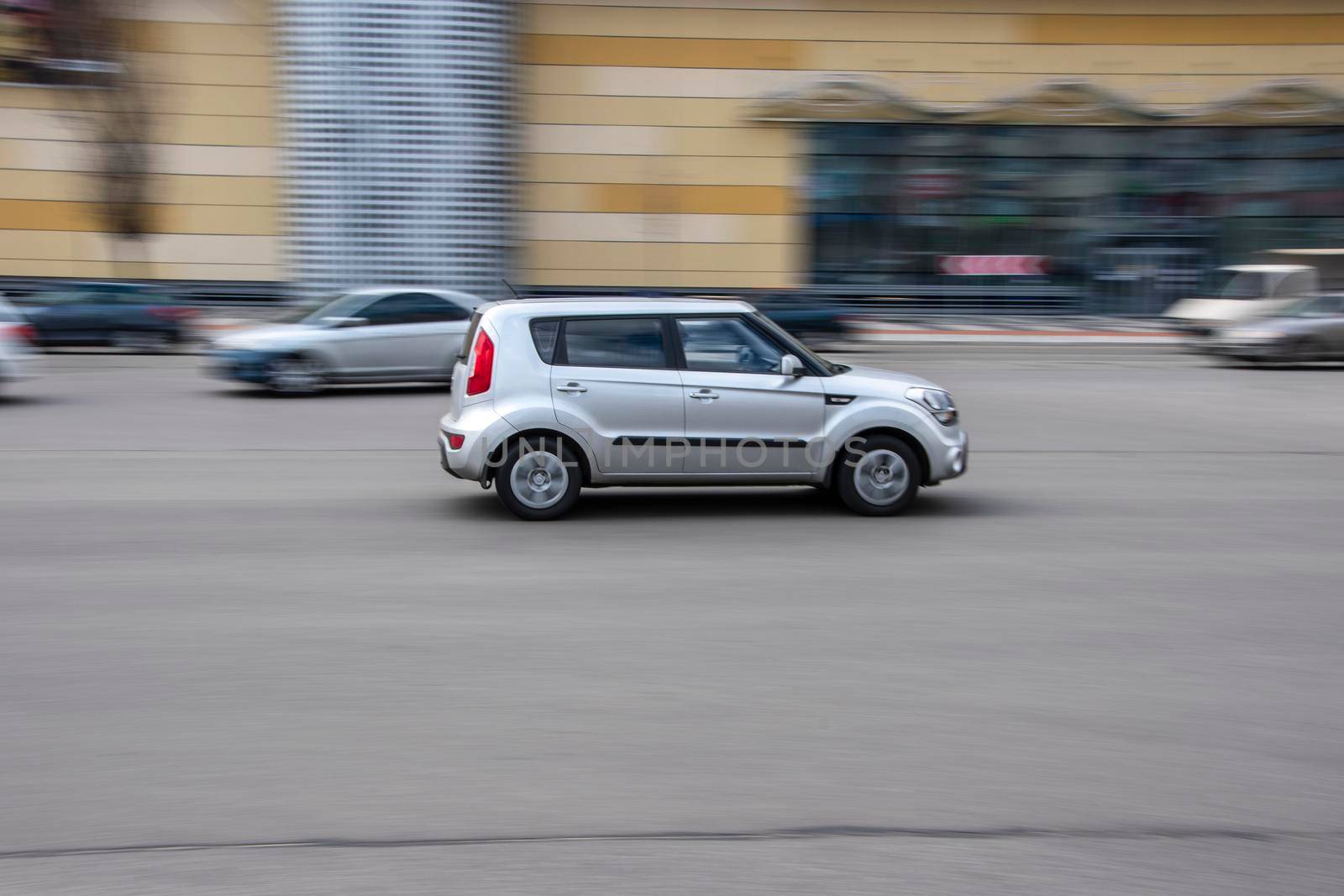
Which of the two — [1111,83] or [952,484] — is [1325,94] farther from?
[952,484]

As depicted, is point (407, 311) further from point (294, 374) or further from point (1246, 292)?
point (1246, 292)

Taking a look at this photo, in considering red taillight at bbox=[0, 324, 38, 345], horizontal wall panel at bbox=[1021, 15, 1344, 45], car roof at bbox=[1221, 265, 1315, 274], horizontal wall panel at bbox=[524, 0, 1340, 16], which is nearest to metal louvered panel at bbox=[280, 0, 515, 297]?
horizontal wall panel at bbox=[524, 0, 1340, 16]

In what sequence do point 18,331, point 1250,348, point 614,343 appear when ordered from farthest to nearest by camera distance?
point 1250,348 < point 18,331 < point 614,343

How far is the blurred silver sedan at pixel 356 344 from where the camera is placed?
1605 centimetres

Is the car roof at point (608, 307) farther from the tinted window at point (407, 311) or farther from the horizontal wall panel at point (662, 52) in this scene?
the horizontal wall panel at point (662, 52)

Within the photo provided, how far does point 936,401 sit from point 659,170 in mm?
25487

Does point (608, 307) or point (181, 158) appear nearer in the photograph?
point (608, 307)

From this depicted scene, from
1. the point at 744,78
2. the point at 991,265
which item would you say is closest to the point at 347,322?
the point at 744,78

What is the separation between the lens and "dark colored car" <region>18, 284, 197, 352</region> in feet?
72.9

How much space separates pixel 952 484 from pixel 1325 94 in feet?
97.0

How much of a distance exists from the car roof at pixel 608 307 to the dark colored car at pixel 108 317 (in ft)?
52.7

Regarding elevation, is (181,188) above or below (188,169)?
below

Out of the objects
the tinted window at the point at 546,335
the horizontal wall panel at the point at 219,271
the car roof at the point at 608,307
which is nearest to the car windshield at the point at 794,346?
the car roof at the point at 608,307

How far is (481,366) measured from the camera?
852 cm
